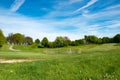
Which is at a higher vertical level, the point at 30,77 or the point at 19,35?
the point at 19,35

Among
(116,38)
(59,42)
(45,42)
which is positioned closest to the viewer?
(116,38)

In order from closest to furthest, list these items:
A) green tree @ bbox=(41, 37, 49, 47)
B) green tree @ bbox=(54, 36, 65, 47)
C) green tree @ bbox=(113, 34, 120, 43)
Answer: green tree @ bbox=(113, 34, 120, 43)
green tree @ bbox=(41, 37, 49, 47)
green tree @ bbox=(54, 36, 65, 47)

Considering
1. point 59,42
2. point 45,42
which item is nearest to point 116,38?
point 59,42

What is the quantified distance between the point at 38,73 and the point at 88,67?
4119 mm

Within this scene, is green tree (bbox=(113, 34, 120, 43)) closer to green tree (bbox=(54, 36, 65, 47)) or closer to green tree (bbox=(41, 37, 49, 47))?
green tree (bbox=(54, 36, 65, 47))

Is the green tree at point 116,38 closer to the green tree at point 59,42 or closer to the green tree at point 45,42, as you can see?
the green tree at point 59,42

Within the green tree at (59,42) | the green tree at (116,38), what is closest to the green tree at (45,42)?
the green tree at (59,42)

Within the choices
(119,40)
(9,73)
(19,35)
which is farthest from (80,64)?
(19,35)

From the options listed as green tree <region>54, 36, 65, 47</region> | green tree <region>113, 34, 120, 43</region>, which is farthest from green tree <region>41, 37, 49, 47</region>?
green tree <region>113, 34, 120, 43</region>

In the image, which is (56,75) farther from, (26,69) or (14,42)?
(14,42)

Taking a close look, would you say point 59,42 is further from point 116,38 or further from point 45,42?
point 116,38

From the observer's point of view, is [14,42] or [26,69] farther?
[14,42]

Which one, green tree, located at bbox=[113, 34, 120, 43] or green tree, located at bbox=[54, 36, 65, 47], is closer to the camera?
green tree, located at bbox=[113, 34, 120, 43]

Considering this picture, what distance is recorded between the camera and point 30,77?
1380 centimetres
